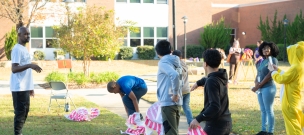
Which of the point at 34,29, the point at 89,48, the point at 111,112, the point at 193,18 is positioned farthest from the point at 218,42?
the point at 111,112

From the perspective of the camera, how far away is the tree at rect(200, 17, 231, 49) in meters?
37.4

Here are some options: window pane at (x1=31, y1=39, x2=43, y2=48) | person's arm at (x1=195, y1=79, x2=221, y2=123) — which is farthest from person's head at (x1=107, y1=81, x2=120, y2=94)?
window pane at (x1=31, y1=39, x2=43, y2=48)

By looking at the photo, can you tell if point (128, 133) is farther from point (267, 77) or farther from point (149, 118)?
point (267, 77)

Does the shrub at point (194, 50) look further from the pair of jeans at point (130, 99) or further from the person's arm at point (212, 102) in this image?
the person's arm at point (212, 102)

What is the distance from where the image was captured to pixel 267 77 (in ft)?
25.2

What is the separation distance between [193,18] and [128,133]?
31418 millimetres

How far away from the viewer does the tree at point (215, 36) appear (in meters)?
37.4

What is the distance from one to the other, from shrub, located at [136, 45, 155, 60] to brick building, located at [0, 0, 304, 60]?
1609mm

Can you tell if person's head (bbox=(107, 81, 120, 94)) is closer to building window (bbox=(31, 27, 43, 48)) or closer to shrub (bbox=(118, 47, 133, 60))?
shrub (bbox=(118, 47, 133, 60))

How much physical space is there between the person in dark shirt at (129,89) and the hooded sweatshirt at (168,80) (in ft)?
4.93

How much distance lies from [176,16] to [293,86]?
32477 mm

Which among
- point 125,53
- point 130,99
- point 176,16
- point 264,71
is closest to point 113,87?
point 130,99

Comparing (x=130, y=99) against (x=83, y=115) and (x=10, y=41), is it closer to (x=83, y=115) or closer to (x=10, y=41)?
(x=83, y=115)

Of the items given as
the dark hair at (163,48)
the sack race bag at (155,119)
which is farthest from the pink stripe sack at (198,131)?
the sack race bag at (155,119)
